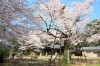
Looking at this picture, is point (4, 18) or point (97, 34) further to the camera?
point (97, 34)

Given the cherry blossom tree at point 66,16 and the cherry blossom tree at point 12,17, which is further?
the cherry blossom tree at point 66,16

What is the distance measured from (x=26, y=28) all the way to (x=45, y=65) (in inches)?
389

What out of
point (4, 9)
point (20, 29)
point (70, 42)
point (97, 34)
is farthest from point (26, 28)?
point (97, 34)

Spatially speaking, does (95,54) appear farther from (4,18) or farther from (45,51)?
(4,18)

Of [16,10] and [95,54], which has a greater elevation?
[16,10]

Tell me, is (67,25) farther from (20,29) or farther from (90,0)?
(20,29)

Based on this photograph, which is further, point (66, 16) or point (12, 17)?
point (66, 16)

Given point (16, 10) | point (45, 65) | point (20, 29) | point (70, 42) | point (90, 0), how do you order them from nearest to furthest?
point (16, 10) → point (20, 29) → point (45, 65) → point (90, 0) → point (70, 42)

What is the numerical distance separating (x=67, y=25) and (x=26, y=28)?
1693 centimetres

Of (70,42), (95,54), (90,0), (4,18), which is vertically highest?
(90,0)

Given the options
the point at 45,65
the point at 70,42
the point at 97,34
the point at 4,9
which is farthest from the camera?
the point at 97,34

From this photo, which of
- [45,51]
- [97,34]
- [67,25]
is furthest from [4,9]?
[45,51]

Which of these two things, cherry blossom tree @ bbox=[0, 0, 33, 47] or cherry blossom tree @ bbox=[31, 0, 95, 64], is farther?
cherry blossom tree @ bbox=[31, 0, 95, 64]

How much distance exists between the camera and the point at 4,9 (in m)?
8.45
